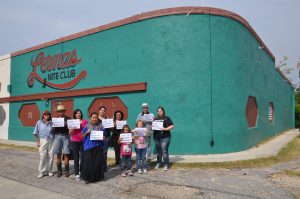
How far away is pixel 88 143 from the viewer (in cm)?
755

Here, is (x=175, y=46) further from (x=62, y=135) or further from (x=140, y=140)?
A: (x=62, y=135)

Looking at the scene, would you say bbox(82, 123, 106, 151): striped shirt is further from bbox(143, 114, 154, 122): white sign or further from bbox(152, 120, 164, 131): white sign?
bbox(143, 114, 154, 122): white sign

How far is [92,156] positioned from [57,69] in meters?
10.9

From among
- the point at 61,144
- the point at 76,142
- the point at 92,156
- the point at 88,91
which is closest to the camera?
the point at 92,156

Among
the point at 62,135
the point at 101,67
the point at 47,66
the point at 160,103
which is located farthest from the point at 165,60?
the point at 47,66

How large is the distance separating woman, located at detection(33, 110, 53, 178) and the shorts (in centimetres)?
25

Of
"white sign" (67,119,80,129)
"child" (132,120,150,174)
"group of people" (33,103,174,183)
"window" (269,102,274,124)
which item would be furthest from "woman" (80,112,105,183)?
"window" (269,102,274,124)

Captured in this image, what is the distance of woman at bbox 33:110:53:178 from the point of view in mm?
8250

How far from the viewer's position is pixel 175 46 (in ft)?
39.6

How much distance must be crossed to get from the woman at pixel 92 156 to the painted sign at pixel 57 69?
8.05 metres

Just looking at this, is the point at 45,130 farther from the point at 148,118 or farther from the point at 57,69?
the point at 57,69

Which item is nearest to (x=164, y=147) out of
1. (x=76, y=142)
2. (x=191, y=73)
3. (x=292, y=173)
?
(x=76, y=142)

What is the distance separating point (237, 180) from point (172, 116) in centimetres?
471

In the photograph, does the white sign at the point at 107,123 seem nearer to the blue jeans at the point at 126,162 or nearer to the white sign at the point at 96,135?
the white sign at the point at 96,135
